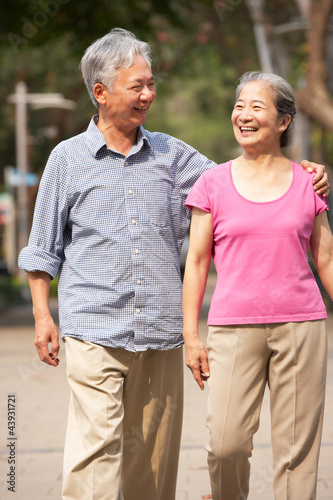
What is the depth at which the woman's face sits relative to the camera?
3.84m

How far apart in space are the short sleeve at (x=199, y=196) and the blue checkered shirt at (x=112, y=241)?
17 cm

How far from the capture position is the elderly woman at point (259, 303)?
3740 mm

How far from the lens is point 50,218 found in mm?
4016

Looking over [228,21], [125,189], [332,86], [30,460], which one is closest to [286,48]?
[228,21]

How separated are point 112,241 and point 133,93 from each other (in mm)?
582

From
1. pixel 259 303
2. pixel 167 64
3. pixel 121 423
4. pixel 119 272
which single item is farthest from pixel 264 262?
pixel 167 64

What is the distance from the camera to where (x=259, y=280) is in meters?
3.74

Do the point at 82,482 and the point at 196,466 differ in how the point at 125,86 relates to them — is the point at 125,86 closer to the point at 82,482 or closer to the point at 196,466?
the point at 82,482

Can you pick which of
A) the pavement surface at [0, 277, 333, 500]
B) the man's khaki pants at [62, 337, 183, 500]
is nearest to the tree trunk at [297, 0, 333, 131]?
the pavement surface at [0, 277, 333, 500]

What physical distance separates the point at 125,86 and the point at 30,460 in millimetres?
2863

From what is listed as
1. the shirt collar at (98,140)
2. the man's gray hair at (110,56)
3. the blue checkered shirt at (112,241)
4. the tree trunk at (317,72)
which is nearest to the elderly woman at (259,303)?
the blue checkered shirt at (112,241)

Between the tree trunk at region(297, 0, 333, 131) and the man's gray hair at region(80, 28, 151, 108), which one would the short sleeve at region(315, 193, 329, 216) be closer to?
the man's gray hair at region(80, 28, 151, 108)

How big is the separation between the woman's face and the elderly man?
28 centimetres

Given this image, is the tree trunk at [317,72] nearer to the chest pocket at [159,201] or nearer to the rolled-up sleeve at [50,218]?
the chest pocket at [159,201]
